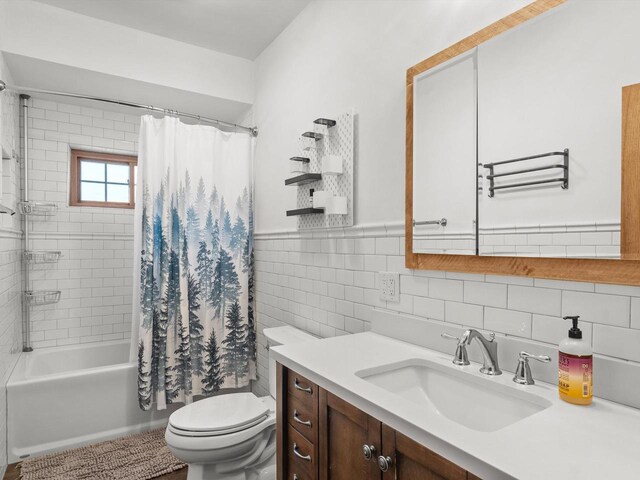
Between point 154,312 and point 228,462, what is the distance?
108cm

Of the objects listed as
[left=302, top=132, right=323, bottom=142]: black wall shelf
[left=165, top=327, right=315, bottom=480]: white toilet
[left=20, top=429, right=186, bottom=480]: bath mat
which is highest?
[left=302, top=132, right=323, bottom=142]: black wall shelf

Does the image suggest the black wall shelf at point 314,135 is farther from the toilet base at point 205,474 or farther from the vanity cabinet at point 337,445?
the toilet base at point 205,474

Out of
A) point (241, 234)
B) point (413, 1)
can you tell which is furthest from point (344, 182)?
point (241, 234)

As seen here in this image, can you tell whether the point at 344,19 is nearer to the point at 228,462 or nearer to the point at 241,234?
the point at 241,234

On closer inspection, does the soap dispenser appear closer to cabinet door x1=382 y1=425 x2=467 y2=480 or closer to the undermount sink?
the undermount sink

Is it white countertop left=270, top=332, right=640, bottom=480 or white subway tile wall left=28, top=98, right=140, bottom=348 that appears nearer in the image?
white countertop left=270, top=332, right=640, bottom=480

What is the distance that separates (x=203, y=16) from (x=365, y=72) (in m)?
1.28

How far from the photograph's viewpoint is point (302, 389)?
1.33 m

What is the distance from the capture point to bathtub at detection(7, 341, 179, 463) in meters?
2.32

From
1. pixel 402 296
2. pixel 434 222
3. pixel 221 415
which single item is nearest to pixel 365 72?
pixel 434 222

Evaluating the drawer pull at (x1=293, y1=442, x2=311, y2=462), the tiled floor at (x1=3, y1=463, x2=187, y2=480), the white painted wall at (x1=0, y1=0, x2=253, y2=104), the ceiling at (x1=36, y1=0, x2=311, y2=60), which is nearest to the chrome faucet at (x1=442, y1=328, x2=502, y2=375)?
the drawer pull at (x1=293, y1=442, x2=311, y2=462)

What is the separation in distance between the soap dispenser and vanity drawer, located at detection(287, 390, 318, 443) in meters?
0.72

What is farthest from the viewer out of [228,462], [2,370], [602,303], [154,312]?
[154,312]

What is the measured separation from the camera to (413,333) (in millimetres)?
1556
